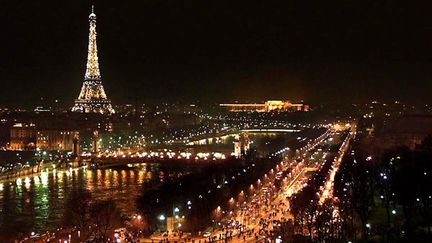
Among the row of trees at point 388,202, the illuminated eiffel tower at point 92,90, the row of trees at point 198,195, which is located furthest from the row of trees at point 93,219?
the illuminated eiffel tower at point 92,90

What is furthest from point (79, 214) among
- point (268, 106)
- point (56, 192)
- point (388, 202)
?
point (268, 106)

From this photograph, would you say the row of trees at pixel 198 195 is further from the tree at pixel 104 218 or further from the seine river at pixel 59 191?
the seine river at pixel 59 191

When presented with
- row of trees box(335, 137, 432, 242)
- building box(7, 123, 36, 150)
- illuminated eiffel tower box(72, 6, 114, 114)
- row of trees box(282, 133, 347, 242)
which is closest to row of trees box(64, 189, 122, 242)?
row of trees box(282, 133, 347, 242)

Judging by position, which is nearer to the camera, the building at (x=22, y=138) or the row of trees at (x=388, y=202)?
the row of trees at (x=388, y=202)

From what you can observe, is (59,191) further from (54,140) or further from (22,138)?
(22,138)

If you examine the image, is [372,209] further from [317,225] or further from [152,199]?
[152,199]

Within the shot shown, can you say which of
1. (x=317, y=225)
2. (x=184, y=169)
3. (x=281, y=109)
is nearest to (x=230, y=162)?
(x=184, y=169)

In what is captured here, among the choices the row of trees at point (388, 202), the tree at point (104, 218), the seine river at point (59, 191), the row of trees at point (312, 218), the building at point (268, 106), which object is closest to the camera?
the row of trees at point (388, 202)
